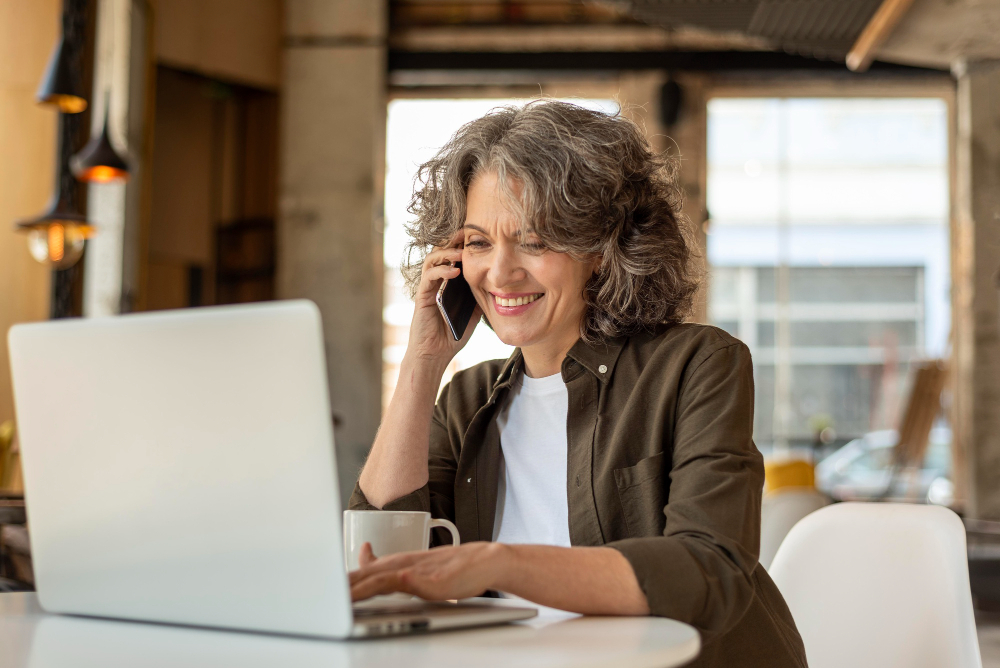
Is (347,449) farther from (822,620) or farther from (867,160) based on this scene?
(822,620)

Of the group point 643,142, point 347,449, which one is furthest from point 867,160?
point 643,142

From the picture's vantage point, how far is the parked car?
8.90m

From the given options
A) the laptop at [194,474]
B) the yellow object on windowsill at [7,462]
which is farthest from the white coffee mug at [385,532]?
the yellow object on windowsill at [7,462]

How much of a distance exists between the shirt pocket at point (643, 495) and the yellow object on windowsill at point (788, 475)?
17.6 ft

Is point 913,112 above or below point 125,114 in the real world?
above

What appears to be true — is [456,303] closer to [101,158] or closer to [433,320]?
[433,320]

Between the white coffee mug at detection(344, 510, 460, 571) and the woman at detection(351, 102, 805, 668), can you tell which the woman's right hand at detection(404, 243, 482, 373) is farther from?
the white coffee mug at detection(344, 510, 460, 571)

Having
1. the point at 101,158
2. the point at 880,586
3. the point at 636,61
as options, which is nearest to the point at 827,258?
the point at 636,61

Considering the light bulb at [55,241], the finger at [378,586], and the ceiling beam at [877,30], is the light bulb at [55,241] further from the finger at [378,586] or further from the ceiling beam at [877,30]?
the finger at [378,586]

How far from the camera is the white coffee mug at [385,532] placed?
3.61 ft

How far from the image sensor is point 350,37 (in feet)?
27.6

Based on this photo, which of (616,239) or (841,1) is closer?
(616,239)

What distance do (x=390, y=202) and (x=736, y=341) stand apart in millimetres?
7348

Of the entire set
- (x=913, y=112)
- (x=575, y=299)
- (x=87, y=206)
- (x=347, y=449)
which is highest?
(x=913, y=112)
